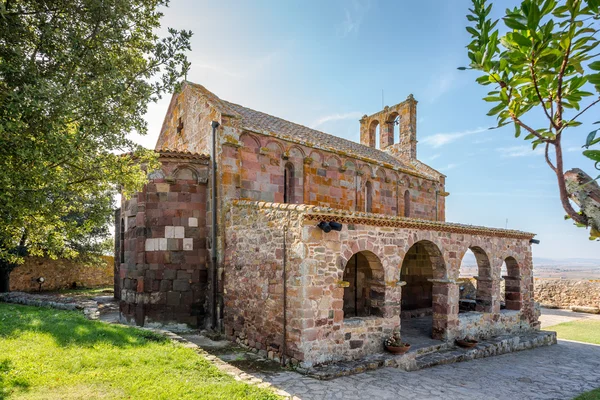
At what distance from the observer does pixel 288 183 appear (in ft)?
46.0

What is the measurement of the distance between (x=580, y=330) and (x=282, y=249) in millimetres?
16796

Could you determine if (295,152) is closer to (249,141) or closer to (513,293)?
(249,141)

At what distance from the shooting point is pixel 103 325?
10.2 meters

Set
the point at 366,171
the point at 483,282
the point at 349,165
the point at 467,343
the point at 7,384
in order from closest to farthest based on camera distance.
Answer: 1. the point at 7,384
2. the point at 467,343
3. the point at 483,282
4. the point at 349,165
5. the point at 366,171

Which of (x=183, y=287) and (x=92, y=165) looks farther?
(x=183, y=287)

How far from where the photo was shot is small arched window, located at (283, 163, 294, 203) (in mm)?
13891

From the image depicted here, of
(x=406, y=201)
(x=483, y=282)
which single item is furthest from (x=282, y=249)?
(x=406, y=201)

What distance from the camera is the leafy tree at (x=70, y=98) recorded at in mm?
6547

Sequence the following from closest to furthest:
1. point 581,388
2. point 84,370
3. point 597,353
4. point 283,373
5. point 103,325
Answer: point 84,370, point 283,373, point 581,388, point 103,325, point 597,353

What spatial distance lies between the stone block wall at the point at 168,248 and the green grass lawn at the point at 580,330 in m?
15.7

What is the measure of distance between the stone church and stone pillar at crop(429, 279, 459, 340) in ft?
0.14

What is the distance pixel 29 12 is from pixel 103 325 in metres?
7.73

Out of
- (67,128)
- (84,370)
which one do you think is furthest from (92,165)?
(84,370)

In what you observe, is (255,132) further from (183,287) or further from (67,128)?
(67,128)
